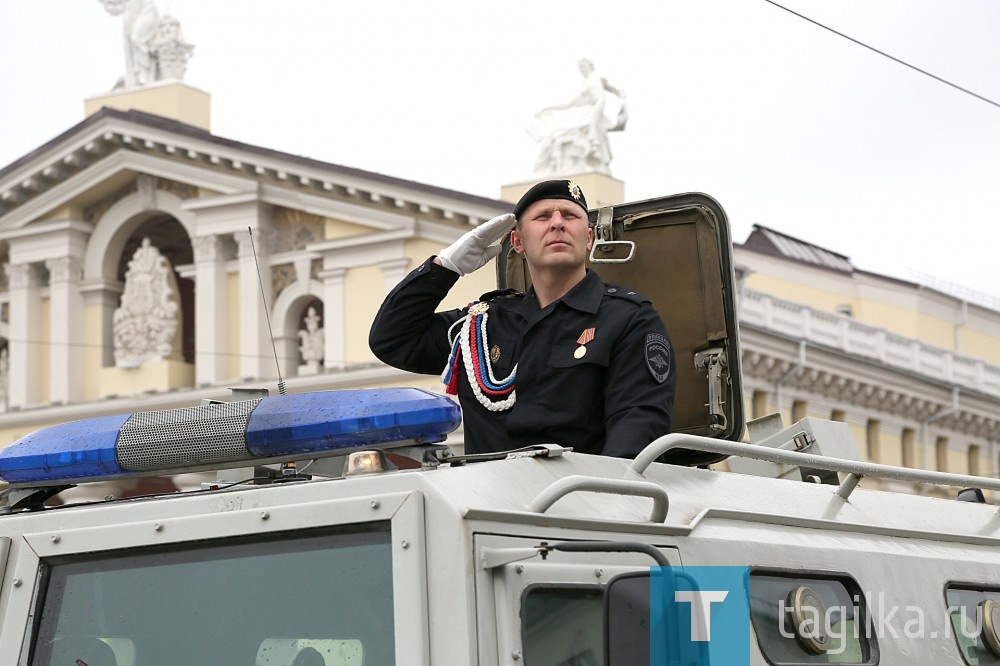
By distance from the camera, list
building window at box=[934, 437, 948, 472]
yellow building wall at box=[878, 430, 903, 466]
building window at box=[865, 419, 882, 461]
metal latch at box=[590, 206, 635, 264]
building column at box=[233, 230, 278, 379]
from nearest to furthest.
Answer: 1. metal latch at box=[590, 206, 635, 264]
2. building column at box=[233, 230, 278, 379]
3. building window at box=[865, 419, 882, 461]
4. yellow building wall at box=[878, 430, 903, 466]
5. building window at box=[934, 437, 948, 472]

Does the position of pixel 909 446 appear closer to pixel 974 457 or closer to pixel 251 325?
pixel 974 457

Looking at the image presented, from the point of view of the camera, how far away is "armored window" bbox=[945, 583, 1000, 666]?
14.2 feet

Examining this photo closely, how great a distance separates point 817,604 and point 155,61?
36924mm

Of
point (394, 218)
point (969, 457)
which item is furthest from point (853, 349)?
point (394, 218)

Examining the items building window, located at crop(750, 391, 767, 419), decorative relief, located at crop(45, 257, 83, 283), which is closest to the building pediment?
decorative relief, located at crop(45, 257, 83, 283)

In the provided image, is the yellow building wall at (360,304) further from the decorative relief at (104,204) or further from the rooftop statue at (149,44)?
the rooftop statue at (149,44)

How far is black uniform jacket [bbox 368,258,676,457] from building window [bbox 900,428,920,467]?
44.2m

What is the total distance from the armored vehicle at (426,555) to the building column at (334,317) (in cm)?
3234

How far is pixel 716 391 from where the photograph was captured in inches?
199

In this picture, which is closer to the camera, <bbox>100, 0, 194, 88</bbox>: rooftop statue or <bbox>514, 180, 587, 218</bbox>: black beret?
<bbox>514, 180, 587, 218</bbox>: black beret

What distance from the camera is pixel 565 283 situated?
4438mm

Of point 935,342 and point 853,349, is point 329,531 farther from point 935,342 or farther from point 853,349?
point 935,342

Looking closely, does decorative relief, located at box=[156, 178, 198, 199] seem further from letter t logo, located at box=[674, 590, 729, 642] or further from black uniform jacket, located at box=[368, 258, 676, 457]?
letter t logo, located at box=[674, 590, 729, 642]

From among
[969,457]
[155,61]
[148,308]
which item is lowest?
[969,457]
